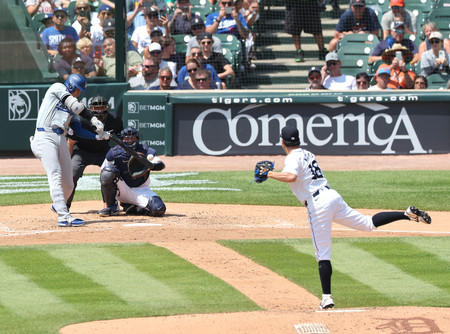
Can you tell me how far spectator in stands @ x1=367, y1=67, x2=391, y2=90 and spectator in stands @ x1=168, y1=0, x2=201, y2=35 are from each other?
13.8 feet

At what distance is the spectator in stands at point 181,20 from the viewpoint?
19047 millimetres

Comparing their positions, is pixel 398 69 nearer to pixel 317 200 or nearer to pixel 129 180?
pixel 129 180

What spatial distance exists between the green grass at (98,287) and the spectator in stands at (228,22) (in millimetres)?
9489

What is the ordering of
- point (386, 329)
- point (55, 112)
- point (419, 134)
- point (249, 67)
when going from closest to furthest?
point (386, 329) → point (55, 112) → point (419, 134) → point (249, 67)

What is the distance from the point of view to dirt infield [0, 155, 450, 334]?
7.07 meters

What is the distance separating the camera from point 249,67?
18844 millimetres

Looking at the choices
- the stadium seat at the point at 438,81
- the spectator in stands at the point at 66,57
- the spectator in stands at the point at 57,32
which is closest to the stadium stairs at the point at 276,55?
the stadium seat at the point at 438,81

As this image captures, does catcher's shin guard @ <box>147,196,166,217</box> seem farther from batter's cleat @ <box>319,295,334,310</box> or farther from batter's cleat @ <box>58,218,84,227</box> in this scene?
batter's cleat @ <box>319,295,334,310</box>

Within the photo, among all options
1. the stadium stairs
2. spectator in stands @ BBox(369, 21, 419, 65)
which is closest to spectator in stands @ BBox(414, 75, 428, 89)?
spectator in stands @ BBox(369, 21, 419, 65)

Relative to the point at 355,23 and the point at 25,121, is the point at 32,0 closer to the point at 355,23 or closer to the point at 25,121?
the point at 25,121

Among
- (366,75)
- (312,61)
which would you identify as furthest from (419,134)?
(312,61)

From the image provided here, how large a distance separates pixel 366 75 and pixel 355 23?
207 centimetres

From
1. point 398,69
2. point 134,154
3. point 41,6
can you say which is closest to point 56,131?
point 134,154

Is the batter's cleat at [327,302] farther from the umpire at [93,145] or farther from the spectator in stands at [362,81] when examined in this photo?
the spectator in stands at [362,81]
